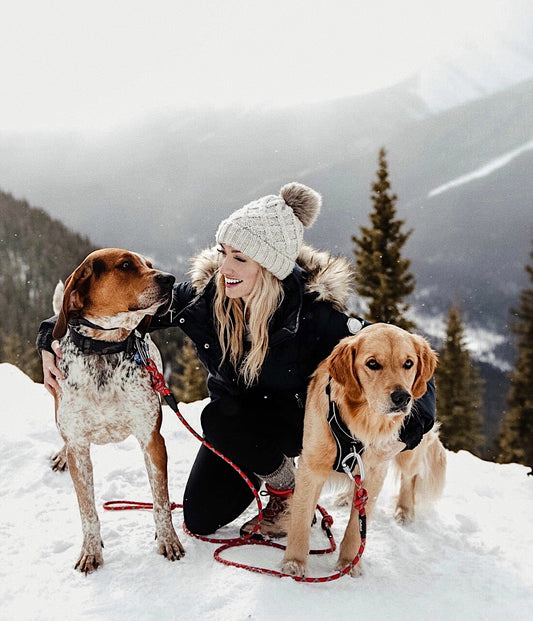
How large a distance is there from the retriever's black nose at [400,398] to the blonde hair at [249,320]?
1.04 m

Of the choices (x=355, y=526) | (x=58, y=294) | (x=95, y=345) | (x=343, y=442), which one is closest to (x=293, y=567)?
(x=355, y=526)

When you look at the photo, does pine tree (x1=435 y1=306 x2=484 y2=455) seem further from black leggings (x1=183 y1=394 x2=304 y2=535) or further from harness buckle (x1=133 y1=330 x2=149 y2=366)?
harness buckle (x1=133 y1=330 x2=149 y2=366)

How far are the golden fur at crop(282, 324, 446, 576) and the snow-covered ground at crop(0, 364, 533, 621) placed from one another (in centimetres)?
25

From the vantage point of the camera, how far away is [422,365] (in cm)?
264

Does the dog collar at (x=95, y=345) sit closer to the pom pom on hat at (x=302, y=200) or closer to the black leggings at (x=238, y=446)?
the black leggings at (x=238, y=446)

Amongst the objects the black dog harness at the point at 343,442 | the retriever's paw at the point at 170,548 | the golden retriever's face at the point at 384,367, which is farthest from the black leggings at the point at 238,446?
the golden retriever's face at the point at 384,367

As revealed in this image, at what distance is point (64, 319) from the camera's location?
107 inches

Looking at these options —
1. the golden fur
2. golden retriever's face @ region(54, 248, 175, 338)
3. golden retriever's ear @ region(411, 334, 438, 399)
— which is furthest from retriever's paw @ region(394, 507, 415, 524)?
golden retriever's face @ region(54, 248, 175, 338)

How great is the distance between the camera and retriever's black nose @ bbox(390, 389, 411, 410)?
2.42 metres

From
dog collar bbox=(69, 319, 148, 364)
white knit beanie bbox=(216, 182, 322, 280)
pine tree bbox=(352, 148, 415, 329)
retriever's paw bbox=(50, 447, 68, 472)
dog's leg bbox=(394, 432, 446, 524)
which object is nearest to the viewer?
dog collar bbox=(69, 319, 148, 364)

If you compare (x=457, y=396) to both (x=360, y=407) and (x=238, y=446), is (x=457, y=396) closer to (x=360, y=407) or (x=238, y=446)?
(x=238, y=446)

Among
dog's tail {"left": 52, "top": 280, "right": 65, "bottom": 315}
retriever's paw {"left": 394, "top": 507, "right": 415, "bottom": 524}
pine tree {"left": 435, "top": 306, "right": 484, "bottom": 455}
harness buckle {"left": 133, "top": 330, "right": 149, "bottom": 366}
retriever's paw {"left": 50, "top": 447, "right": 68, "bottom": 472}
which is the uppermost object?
dog's tail {"left": 52, "top": 280, "right": 65, "bottom": 315}

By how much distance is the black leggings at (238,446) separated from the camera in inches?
128

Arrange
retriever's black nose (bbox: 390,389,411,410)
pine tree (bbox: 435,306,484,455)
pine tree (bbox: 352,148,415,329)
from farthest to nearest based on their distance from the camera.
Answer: pine tree (bbox: 435,306,484,455)
pine tree (bbox: 352,148,415,329)
retriever's black nose (bbox: 390,389,411,410)
